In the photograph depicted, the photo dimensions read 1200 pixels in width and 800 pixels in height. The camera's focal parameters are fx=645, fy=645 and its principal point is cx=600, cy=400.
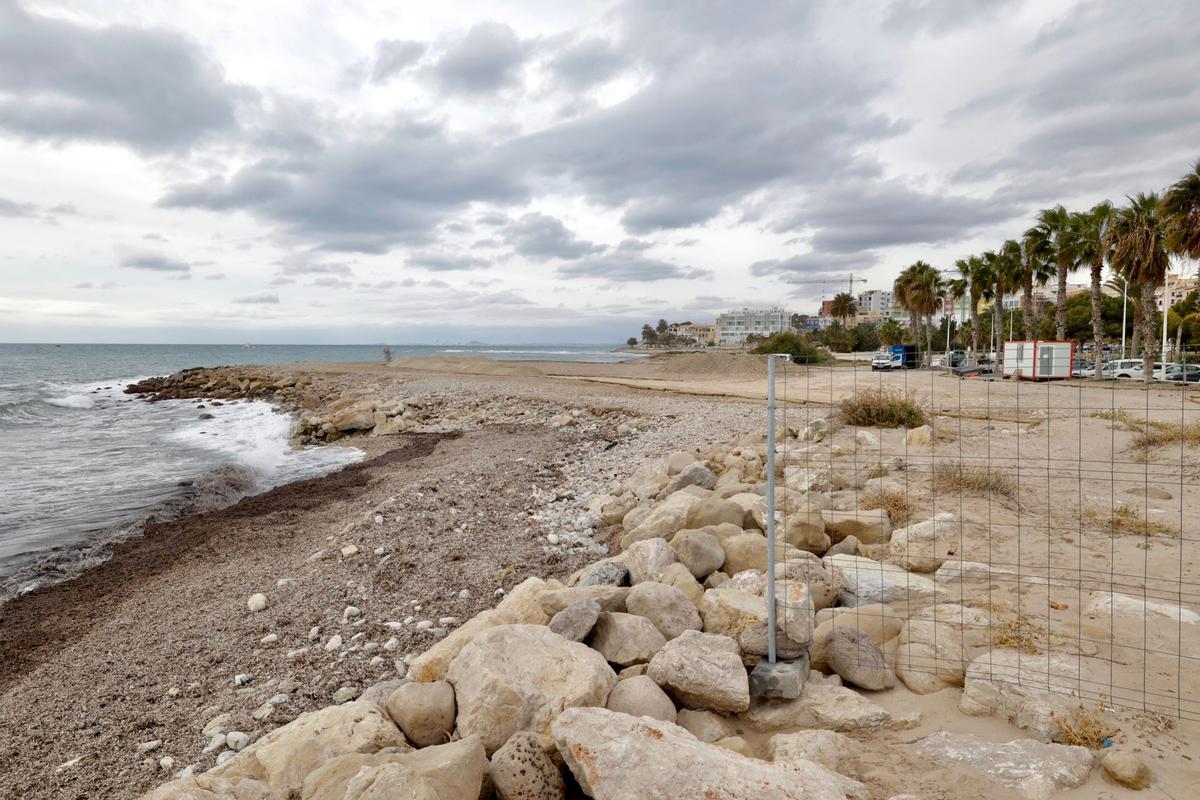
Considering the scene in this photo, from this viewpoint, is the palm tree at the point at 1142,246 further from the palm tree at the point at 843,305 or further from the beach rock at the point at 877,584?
the palm tree at the point at 843,305

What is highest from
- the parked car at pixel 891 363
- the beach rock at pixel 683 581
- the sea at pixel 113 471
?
the parked car at pixel 891 363

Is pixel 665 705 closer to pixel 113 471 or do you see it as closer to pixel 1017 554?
pixel 1017 554

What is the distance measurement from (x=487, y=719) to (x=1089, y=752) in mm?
3258

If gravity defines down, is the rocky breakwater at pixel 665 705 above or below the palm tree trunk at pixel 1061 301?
below

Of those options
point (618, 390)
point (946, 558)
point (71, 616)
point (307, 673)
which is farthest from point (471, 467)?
point (618, 390)

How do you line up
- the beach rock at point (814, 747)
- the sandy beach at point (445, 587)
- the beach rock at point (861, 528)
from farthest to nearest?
the beach rock at point (861, 528) → the sandy beach at point (445, 587) → the beach rock at point (814, 747)

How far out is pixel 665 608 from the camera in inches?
191

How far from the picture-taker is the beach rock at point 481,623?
443cm

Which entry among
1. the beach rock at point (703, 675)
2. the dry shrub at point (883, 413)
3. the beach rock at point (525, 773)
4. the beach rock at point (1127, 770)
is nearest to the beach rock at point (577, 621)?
the beach rock at point (703, 675)

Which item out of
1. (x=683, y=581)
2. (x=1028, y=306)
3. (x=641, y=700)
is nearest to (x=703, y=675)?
(x=641, y=700)

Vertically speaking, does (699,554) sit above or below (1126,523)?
above

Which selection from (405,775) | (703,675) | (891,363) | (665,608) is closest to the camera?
(405,775)

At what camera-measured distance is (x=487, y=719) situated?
147 inches

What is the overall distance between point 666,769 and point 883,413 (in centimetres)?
1130
